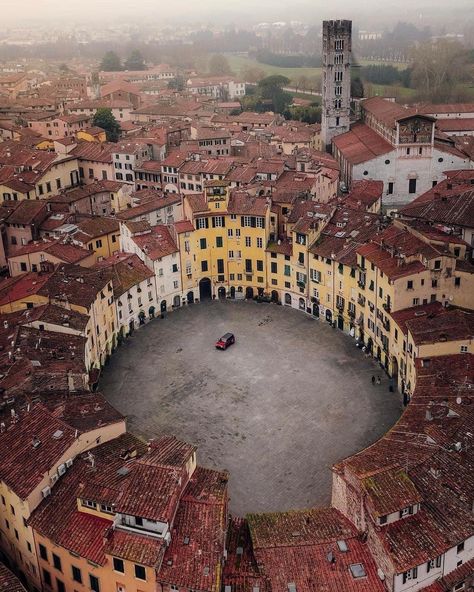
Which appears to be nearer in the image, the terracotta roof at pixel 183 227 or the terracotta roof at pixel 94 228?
the terracotta roof at pixel 183 227

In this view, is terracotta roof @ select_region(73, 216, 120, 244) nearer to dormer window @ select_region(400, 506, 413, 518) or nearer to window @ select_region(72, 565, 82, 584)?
window @ select_region(72, 565, 82, 584)

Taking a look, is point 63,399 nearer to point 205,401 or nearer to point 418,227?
point 205,401

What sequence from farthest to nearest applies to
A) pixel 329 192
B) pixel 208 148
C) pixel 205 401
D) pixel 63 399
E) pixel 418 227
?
pixel 208 148
pixel 329 192
pixel 418 227
pixel 205 401
pixel 63 399

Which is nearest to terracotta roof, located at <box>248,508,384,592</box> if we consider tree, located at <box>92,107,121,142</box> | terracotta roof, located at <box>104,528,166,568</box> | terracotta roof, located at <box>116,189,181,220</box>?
terracotta roof, located at <box>104,528,166,568</box>

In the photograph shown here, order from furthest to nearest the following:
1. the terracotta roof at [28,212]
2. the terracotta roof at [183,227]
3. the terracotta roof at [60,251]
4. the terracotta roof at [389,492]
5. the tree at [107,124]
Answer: the tree at [107,124] < the terracotta roof at [28,212] < the terracotta roof at [183,227] < the terracotta roof at [60,251] < the terracotta roof at [389,492]

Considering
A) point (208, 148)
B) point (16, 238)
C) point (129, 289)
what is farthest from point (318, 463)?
point (208, 148)

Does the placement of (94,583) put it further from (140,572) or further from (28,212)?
(28,212)

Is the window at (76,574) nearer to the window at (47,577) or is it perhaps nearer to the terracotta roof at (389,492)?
the window at (47,577)

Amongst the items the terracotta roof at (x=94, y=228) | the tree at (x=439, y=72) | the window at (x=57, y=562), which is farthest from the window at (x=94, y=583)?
the tree at (x=439, y=72)
